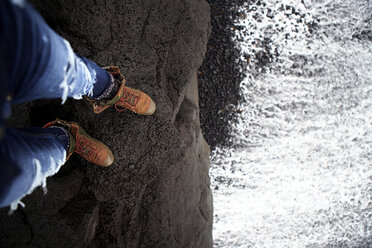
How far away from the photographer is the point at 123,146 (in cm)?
120

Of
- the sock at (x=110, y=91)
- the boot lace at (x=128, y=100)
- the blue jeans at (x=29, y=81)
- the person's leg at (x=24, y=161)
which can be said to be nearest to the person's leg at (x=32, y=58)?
the blue jeans at (x=29, y=81)

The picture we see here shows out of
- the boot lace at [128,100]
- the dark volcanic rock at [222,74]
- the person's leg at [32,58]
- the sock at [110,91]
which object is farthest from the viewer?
the dark volcanic rock at [222,74]

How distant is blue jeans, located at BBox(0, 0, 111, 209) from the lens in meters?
0.50

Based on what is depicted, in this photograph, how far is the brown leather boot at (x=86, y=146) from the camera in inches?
40.9

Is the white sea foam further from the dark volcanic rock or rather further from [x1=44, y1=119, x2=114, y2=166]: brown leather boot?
[x1=44, y1=119, x2=114, y2=166]: brown leather boot

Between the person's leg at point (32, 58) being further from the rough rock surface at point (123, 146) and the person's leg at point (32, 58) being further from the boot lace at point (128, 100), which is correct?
the rough rock surface at point (123, 146)

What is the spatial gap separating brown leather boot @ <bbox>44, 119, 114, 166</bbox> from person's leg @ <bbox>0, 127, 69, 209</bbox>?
19cm

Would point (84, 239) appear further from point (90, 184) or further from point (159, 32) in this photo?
point (159, 32)

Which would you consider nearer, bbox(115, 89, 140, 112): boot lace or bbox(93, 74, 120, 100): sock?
bbox(93, 74, 120, 100): sock

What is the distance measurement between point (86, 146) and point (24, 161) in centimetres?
41

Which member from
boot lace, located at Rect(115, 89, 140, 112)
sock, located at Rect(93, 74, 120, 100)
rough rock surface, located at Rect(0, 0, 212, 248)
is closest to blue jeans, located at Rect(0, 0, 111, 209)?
sock, located at Rect(93, 74, 120, 100)

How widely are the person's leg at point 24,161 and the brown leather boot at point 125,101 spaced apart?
25 centimetres

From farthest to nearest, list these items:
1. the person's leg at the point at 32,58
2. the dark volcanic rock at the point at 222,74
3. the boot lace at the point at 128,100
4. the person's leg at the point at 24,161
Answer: the dark volcanic rock at the point at 222,74, the boot lace at the point at 128,100, the person's leg at the point at 24,161, the person's leg at the point at 32,58

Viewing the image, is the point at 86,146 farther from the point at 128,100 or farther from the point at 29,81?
the point at 29,81
